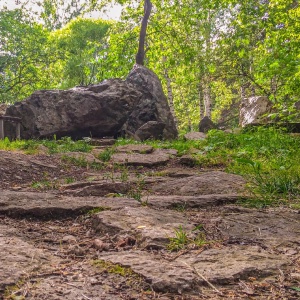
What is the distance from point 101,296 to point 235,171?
4045 millimetres

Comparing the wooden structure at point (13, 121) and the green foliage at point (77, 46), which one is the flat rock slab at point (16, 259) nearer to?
the wooden structure at point (13, 121)

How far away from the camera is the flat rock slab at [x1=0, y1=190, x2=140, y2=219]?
2.86 meters

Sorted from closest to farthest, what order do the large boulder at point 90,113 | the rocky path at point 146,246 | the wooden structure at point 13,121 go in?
1. the rocky path at point 146,246
2. the wooden structure at point 13,121
3. the large boulder at point 90,113

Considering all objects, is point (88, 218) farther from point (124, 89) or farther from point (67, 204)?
point (124, 89)

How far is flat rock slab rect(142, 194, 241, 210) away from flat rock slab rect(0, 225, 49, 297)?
1439mm

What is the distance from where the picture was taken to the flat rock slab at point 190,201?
10.6 feet

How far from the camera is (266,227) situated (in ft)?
8.30

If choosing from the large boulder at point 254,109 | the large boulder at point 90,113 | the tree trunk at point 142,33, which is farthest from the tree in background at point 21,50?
the large boulder at point 254,109

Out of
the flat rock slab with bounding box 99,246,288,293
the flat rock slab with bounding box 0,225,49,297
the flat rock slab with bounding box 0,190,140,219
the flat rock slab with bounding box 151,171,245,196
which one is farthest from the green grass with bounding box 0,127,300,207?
the flat rock slab with bounding box 0,225,49,297

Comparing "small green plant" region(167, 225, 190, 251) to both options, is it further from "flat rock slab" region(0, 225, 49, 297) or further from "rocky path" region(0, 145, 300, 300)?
"flat rock slab" region(0, 225, 49, 297)

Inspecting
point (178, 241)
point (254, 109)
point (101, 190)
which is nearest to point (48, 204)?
point (101, 190)

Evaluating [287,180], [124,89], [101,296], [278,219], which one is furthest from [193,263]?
[124,89]

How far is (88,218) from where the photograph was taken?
2795mm

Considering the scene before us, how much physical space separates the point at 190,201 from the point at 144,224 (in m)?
1.03
